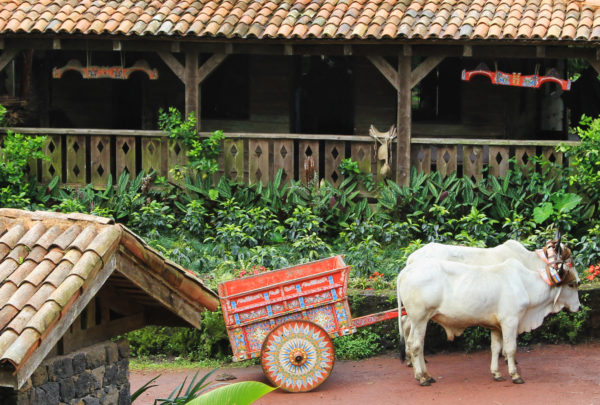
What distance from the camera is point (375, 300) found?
506 inches

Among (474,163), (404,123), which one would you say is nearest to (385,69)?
(404,123)

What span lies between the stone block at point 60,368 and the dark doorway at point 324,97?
12.5m

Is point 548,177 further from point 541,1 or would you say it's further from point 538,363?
point 538,363

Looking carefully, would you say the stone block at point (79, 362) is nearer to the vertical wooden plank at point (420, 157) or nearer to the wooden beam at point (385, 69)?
the vertical wooden plank at point (420, 157)

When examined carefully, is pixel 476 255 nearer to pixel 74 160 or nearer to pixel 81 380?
pixel 81 380

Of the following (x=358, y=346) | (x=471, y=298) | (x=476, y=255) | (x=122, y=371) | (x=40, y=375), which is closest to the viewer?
(x=40, y=375)

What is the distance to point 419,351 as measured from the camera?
1119 centimetres

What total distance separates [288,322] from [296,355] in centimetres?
37

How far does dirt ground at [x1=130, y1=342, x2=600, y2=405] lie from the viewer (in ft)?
35.6

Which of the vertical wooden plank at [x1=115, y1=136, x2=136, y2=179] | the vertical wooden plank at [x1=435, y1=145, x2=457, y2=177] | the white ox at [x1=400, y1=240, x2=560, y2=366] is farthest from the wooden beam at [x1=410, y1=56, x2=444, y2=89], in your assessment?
the white ox at [x1=400, y1=240, x2=560, y2=366]

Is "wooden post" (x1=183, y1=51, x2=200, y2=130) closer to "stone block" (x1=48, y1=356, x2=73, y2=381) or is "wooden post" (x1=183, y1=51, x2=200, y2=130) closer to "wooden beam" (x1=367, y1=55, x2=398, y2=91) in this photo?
"wooden beam" (x1=367, y1=55, x2=398, y2=91)

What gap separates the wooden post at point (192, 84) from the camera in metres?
16.5

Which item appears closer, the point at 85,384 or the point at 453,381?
the point at 85,384

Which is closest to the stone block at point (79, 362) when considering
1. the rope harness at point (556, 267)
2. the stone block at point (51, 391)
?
the stone block at point (51, 391)
